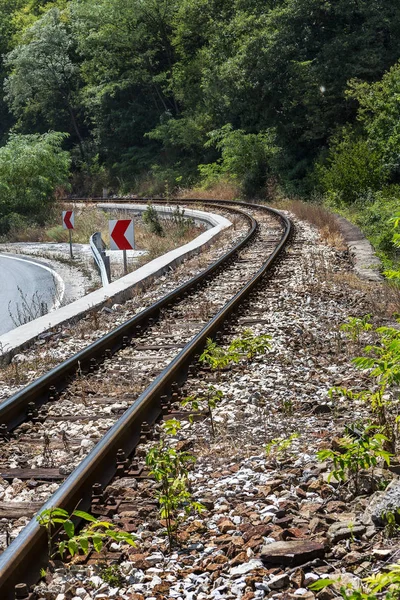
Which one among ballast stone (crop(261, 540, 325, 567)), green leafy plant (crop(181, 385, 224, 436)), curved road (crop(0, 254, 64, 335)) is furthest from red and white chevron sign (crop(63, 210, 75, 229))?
ballast stone (crop(261, 540, 325, 567))

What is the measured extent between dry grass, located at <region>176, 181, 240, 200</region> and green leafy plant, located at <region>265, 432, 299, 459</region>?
33.8 metres

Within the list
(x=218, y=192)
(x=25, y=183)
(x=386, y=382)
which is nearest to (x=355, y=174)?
(x=218, y=192)

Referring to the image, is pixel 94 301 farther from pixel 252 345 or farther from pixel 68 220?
pixel 68 220

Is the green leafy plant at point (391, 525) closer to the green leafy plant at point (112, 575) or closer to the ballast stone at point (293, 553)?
the ballast stone at point (293, 553)

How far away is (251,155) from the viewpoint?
38.2 m

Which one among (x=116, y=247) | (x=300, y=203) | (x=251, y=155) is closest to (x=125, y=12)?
(x=251, y=155)

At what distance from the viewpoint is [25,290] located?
57.3 ft

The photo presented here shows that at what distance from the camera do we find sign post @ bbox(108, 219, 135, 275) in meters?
14.6

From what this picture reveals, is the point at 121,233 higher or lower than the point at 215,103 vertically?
lower

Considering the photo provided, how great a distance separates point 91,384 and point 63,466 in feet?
7.00

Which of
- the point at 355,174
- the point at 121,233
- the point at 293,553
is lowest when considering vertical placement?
the point at 293,553

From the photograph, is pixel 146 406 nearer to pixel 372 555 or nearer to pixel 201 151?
pixel 372 555

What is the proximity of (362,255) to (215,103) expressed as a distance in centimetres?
2952

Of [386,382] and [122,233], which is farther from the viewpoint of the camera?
[122,233]
